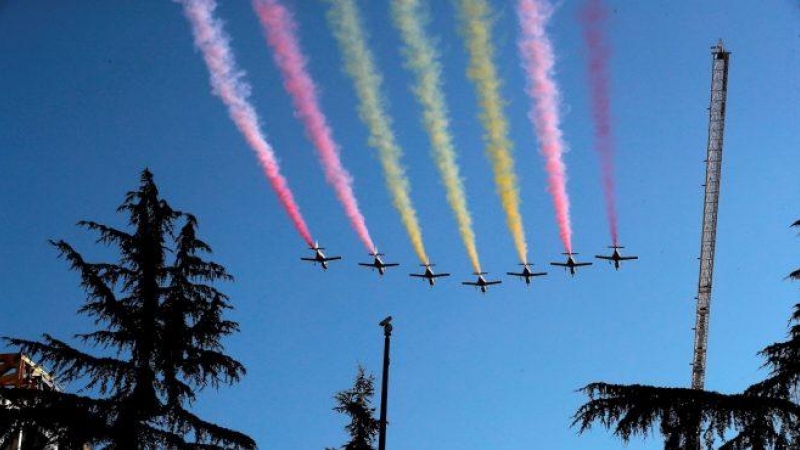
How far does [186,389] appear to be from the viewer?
2134cm

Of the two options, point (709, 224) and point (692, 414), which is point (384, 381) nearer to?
point (692, 414)

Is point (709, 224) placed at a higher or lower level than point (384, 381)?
higher

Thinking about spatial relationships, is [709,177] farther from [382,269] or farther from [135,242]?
[135,242]

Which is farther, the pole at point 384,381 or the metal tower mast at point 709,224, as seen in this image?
the metal tower mast at point 709,224

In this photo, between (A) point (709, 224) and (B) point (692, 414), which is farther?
(A) point (709, 224)

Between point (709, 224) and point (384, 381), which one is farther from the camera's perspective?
point (709, 224)

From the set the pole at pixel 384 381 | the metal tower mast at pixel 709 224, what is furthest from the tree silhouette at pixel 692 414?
the metal tower mast at pixel 709 224

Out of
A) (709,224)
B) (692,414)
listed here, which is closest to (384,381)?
(692,414)

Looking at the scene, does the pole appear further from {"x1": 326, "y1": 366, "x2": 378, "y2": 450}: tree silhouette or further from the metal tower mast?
the metal tower mast

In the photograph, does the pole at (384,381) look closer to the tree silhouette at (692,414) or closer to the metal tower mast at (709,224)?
the tree silhouette at (692,414)

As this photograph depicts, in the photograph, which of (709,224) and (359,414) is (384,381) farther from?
(709,224)

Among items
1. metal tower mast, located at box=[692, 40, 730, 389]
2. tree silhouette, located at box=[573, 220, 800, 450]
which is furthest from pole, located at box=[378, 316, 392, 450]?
metal tower mast, located at box=[692, 40, 730, 389]

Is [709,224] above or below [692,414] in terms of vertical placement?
above

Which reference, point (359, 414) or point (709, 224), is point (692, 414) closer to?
point (359, 414)
